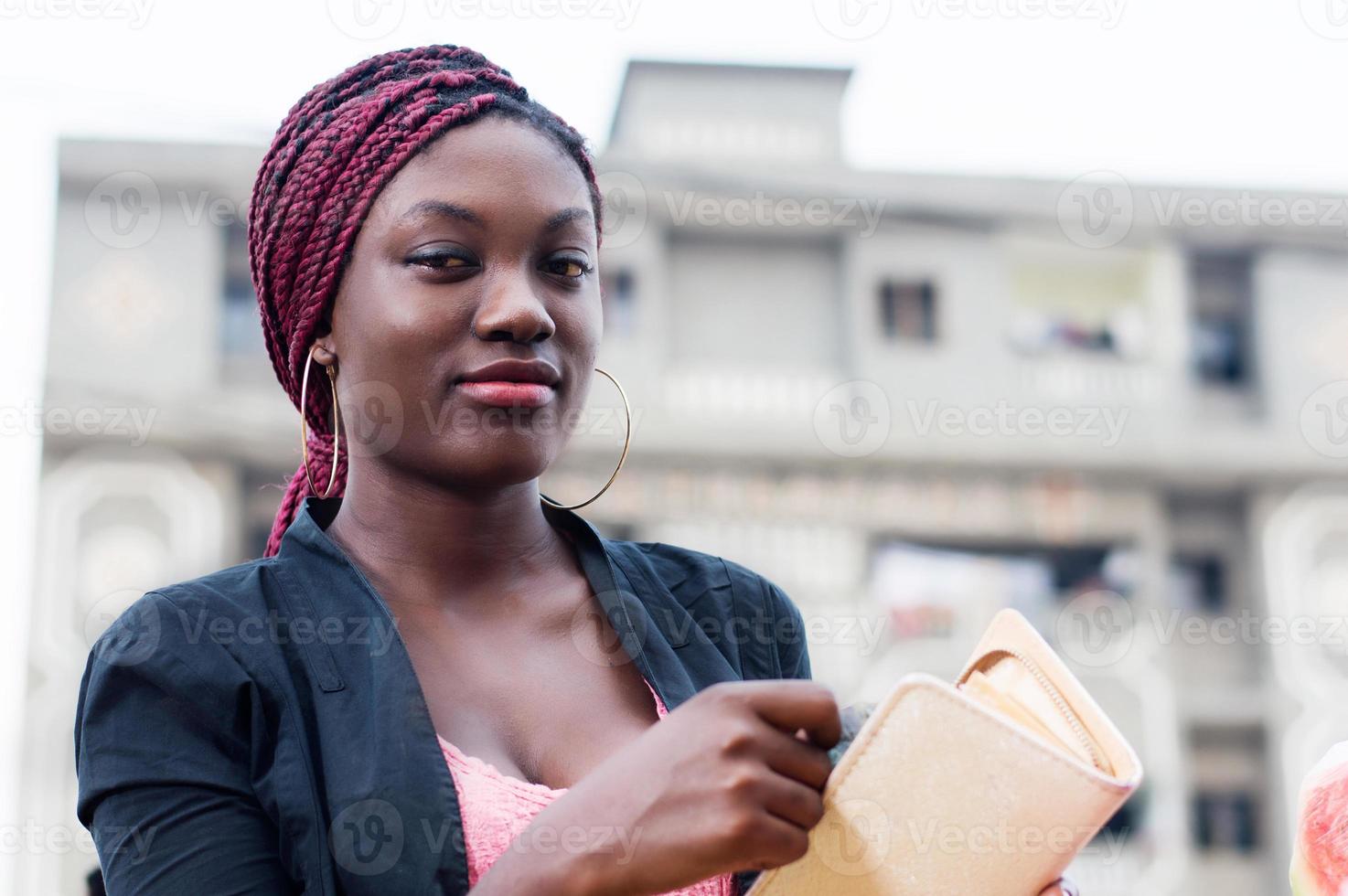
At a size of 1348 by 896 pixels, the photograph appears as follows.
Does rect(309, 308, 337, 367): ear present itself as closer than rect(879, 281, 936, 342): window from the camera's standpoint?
Yes

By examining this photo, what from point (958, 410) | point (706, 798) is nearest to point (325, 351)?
point (706, 798)

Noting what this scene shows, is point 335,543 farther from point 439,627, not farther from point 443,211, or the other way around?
point 443,211

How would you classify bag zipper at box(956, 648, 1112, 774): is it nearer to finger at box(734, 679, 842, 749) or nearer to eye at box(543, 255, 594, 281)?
finger at box(734, 679, 842, 749)

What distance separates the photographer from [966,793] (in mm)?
817

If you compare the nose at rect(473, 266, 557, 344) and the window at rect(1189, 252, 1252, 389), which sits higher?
the window at rect(1189, 252, 1252, 389)

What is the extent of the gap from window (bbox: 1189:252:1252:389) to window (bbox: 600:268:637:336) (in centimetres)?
523

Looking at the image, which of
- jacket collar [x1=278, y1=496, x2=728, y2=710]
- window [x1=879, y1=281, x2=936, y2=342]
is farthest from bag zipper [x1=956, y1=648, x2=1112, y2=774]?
window [x1=879, y1=281, x2=936, y2=342]

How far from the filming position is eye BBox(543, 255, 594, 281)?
1108 mm

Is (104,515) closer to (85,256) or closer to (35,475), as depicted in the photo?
(35,475)

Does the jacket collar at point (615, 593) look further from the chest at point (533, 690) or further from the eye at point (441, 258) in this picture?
the eye at point (441, 258)

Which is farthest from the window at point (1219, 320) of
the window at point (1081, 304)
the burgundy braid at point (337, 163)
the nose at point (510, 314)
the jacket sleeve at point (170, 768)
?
the jacket sleeve at point (170, 768)

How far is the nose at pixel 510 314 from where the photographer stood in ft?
3.43

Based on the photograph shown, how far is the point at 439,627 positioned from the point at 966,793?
47 cm

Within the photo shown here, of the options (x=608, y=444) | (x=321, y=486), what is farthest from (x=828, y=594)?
(x=321, y=486)
